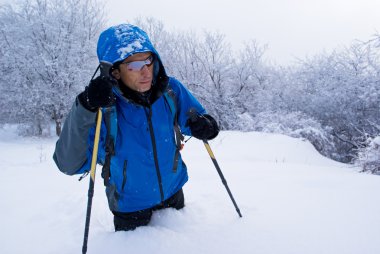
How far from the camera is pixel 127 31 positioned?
210 centimetres

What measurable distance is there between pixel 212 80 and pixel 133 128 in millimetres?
20544

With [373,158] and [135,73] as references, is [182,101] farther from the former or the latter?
[373,158]

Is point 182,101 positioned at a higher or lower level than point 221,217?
higher

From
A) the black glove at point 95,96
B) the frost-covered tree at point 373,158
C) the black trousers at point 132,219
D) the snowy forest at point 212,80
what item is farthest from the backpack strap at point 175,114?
the snowy forest at point 212,80

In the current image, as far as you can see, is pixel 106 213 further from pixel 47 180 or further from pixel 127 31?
pixel 127 31

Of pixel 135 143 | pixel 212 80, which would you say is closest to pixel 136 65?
pixel 135 143

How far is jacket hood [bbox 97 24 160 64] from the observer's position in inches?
79.0

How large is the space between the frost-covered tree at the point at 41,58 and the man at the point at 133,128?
46.1 feet

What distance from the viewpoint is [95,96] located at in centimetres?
173

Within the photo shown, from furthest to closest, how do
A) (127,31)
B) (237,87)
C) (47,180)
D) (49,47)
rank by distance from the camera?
(237,87) < (49,47) < (47,180) < (127,31)

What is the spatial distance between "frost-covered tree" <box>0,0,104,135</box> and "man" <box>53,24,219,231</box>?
14045mm

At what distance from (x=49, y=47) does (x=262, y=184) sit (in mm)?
15130

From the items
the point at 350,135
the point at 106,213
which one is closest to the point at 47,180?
the point at 106,213

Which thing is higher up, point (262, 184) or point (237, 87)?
point (262, 184)
